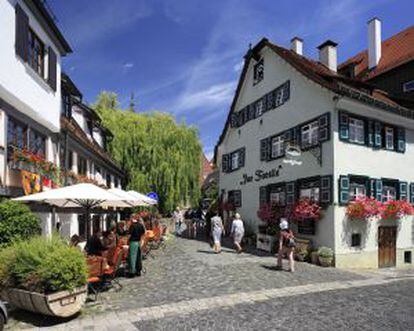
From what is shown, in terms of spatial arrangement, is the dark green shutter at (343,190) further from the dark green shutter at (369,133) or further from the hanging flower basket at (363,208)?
the dark green shutter at (369,133)

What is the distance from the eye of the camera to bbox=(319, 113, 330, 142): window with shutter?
1527 cm

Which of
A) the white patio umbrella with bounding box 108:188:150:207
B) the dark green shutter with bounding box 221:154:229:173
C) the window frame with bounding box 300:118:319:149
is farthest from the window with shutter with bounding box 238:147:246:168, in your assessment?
the white patio umbrella with bounding box 108:188:150:207

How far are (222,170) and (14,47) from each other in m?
17.6

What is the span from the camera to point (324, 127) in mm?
15492

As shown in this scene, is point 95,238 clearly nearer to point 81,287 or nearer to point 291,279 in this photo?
point 81,287

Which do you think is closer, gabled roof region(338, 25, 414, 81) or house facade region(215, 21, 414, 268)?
house facade region(215, 21, 414, 268)

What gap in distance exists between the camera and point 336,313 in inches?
303

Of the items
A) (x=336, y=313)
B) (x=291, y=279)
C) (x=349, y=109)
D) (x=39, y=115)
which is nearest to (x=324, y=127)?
(x=349, y=109)

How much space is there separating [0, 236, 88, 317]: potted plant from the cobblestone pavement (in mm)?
322

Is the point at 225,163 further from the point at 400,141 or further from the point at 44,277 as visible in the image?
the point at 44,277

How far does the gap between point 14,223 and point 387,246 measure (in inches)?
565

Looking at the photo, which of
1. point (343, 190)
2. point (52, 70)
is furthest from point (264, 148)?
point (52, 70)

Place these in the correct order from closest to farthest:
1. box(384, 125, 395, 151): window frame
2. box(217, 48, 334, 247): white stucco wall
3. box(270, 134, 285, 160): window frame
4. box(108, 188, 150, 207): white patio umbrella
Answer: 1. box(108, 188, 150, 207): white patio umbrella
2. box(217, 48, 334, 247): white stucco wall
3. box(384, 125, 395, 151): window frame
4. box(270, 134, 285, 160): window frame

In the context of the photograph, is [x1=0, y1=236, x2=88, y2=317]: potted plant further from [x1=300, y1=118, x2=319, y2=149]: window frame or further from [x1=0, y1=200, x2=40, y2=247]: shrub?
[x1=300, y1=118, x2=319, y2=149]: window frame
